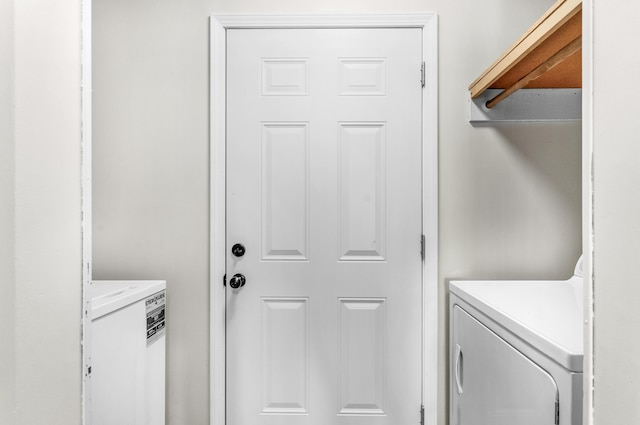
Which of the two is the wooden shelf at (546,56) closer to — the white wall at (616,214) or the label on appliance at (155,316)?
the white wall at (616,214)

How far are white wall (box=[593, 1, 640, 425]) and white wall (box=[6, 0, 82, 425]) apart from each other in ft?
2.83

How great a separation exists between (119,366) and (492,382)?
115cm

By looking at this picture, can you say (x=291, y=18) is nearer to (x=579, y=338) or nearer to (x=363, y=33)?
(x=363, y=33)

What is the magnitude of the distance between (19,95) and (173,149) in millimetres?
1121

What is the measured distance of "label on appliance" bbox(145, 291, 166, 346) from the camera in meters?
1.50

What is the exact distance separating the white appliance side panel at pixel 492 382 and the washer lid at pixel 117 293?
1.15 meters

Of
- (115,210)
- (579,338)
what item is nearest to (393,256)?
(579,338)

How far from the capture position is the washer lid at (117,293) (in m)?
1.17

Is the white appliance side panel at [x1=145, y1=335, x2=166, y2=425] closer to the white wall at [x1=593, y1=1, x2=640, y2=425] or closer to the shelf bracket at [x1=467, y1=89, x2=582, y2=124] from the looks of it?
the white wall at [x1=593, y1=1, x2=640, y2=425]

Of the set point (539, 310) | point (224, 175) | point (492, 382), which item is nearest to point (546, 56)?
point (539, 310)

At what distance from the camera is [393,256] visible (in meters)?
1.67

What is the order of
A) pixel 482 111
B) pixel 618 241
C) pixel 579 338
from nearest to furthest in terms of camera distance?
pixel 618 241
pixel 579 338
pixel 482 111

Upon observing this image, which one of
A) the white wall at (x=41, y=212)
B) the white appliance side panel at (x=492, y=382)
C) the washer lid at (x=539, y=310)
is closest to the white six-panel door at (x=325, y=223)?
the white appliance side panel at (x=492, y=382)

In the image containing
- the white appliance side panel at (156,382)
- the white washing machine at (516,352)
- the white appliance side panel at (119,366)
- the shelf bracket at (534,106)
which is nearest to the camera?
the white washing machine at (516,352)
